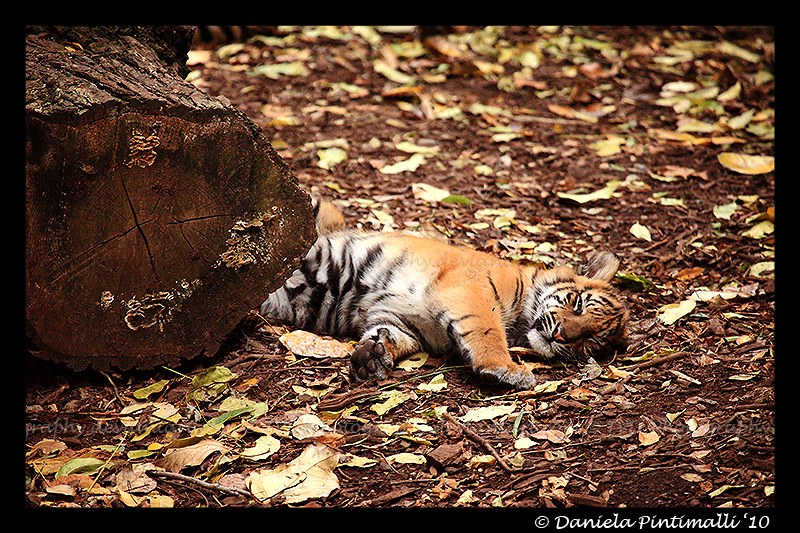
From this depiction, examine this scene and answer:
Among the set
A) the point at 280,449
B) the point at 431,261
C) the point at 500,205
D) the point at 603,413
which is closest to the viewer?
the point at 280,449

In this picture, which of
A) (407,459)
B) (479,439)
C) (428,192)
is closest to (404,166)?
(428,192)

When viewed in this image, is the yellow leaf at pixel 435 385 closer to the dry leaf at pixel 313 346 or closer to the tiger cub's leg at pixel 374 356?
the tiger cub's leg at pixel 374 356

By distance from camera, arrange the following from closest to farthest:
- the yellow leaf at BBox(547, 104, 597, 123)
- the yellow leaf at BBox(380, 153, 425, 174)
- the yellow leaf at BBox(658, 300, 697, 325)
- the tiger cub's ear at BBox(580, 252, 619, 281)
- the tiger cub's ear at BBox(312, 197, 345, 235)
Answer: the yellow leaf at BBox(658, 300, 697, 325) → the tiger cub's ear at BBox(580, 252, 619, 281) → the tiger cub's ear at BBox(312, 197, 345, 235) → the yellow leaf at BBox(380, 153, 425, 174) → the yellow leaf at BBox(547, 104, 597, 123)

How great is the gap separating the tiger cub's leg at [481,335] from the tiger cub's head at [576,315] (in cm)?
24

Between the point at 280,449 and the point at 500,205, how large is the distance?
3.34 meters

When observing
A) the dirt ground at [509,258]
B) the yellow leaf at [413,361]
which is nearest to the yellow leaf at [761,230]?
the dirt ground at [509,258]

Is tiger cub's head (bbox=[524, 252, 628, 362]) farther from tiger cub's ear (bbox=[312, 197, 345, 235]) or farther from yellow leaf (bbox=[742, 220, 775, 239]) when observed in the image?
yellow leaf (bbox=[742, 220, 775, 239])

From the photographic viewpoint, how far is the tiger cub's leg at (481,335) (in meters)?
3.92

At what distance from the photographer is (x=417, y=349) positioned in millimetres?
4371

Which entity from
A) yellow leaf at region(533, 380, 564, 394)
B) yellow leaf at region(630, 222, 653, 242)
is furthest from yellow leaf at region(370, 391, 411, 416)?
yellow leaf at region(630, 222, 653, 242)

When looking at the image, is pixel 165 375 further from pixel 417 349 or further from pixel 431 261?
pixel 431 261

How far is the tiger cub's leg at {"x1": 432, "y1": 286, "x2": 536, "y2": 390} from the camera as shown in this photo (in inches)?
154

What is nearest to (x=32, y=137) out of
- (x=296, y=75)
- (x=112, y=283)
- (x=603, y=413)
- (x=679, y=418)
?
(x=112, y=283)

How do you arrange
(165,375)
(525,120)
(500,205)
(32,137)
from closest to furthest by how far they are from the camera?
(32,137) → (165,375) → (500,205) → (525,120)
